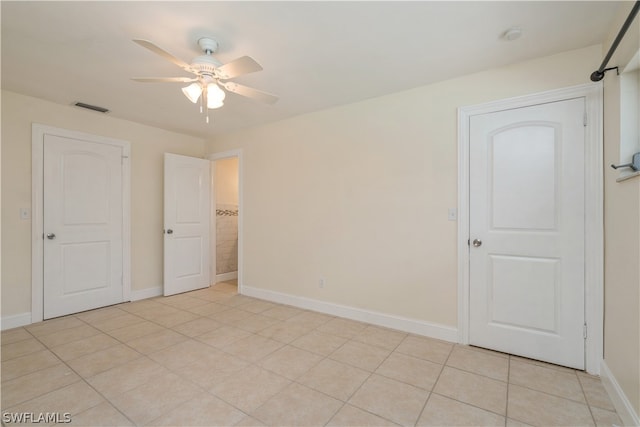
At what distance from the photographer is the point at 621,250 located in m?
1.82

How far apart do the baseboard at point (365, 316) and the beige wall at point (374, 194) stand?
0.06 m

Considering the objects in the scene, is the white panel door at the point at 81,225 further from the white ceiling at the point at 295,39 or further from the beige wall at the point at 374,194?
the beige wall at the point at 374,194

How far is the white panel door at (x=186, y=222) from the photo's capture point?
423 cm

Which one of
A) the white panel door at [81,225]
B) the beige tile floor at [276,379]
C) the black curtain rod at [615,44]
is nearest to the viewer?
the black curtain rod at [615,44]

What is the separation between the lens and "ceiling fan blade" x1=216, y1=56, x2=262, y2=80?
1.83 metres

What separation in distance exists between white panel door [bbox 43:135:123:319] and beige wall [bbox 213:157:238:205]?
1498mm

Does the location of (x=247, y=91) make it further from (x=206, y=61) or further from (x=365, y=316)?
(x=365, y=316)

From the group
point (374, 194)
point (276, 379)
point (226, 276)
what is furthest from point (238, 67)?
point (226, 276)

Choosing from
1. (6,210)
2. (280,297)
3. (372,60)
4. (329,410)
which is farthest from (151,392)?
(372,60)

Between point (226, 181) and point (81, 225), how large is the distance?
88.1 inches

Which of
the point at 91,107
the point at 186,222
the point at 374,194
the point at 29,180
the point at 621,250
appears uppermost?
the point at 91,107

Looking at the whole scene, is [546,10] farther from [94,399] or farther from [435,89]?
[94,399]

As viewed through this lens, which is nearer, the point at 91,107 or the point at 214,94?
the point at 214,94

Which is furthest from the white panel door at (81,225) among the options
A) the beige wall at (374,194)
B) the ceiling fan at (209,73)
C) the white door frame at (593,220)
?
the white door frame at (593,220)
